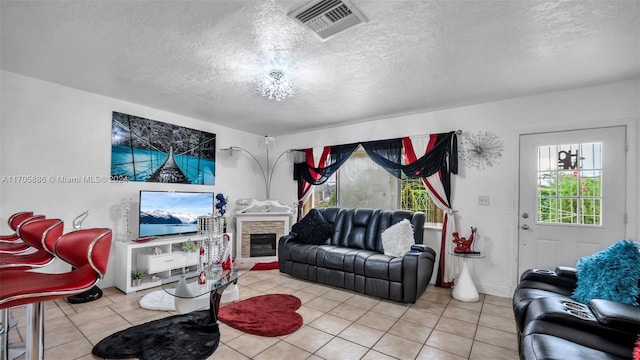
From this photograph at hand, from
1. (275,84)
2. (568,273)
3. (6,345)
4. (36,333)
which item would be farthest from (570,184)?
(6,345)

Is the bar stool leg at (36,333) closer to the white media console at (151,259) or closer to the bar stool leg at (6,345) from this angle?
the bar stool leg at (6,345)

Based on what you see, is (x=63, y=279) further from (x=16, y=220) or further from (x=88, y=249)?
(x=16, y=220)

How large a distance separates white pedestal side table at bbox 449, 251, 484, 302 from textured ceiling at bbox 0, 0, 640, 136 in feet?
6.54

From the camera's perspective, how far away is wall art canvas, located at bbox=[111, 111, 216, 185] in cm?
375

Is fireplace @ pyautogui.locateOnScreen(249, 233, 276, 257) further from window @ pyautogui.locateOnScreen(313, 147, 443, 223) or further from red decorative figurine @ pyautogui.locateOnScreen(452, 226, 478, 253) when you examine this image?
red decorative figurine @ pyautogui.locateOnScreen(452, 226, 478, 253)

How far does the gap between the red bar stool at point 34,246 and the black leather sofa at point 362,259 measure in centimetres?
271

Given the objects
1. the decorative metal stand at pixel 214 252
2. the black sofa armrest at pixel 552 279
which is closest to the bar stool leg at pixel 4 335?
the decorative metal stand at pixel 214 252

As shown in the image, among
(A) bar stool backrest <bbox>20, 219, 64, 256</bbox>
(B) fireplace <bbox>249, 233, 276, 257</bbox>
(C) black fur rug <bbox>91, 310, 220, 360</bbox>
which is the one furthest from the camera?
(B) fireplace <bbox>249, 233, 276, 257</bbox>

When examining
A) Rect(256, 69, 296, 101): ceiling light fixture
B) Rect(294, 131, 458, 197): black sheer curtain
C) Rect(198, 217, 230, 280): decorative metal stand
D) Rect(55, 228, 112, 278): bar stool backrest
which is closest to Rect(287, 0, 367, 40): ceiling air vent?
Rect(256, 69, 296, 101): ceiling light fixture

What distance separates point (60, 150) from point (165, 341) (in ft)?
8.55

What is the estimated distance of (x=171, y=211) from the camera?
4023 millimetres

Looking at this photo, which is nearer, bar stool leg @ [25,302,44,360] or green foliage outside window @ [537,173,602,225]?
bar stool leg @ [25,302,44,360]

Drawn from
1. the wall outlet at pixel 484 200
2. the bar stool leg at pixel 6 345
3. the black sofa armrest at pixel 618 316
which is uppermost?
the wall outlet at pixel 484 200

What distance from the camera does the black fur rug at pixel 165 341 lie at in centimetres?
210
